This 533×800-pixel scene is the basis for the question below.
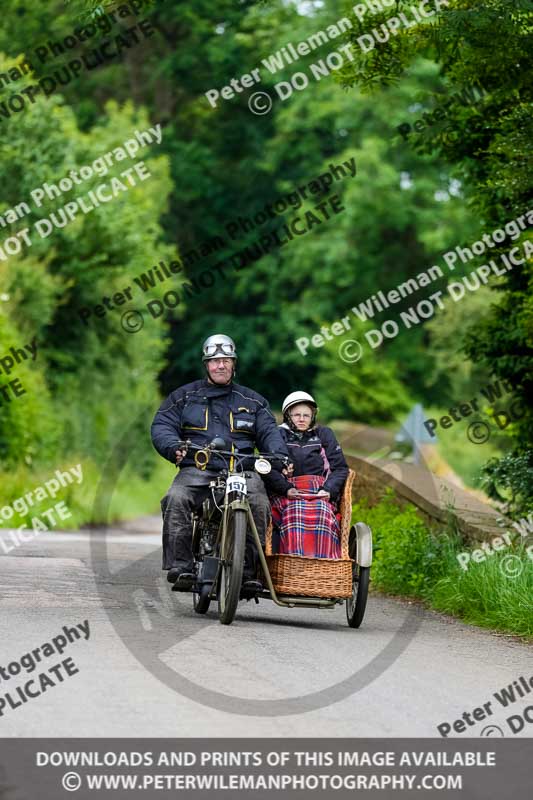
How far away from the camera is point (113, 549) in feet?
62.1

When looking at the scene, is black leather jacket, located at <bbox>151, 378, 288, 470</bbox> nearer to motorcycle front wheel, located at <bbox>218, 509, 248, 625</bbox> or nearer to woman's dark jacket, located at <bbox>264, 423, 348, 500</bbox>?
woman's dark jacket, located at <bbox>264, 423, 348, 500</bbox>

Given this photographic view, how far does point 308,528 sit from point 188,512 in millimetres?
921

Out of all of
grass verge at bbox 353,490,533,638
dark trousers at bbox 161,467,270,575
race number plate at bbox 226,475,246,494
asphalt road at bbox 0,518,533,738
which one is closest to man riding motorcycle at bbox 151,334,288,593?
dark trousers at bbox 161,467,270,575

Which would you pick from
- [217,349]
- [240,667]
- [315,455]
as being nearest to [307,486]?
[315,455]

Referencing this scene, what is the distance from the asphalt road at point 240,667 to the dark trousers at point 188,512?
1.51 ft

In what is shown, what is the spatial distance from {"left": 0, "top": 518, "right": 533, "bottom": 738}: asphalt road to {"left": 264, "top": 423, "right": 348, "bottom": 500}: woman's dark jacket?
43.3 inches

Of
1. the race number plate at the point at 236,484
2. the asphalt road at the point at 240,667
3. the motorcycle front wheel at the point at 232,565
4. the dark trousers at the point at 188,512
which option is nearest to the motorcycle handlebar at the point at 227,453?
the dark trousers at the point at 188,512

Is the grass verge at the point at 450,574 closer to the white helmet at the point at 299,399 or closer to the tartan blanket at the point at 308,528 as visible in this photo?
the tartan blanket at the point at 308,528

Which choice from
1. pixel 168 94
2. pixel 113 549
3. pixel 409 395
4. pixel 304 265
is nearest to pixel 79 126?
pixel 168 94

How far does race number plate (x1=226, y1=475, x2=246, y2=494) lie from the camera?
11938 millimetres

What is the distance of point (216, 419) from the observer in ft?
41.7

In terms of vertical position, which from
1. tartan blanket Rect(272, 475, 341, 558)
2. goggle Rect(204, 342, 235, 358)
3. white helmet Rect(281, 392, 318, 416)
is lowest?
tartan blanket Rect(272, 475, 341, 558)

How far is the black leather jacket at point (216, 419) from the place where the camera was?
12.6 metres

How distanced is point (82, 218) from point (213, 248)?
721 inches
